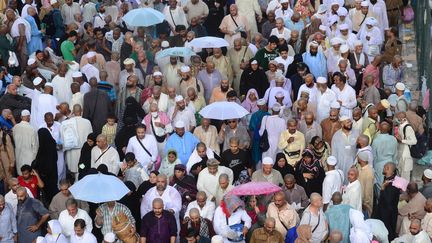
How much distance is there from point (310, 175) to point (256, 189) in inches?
58.3

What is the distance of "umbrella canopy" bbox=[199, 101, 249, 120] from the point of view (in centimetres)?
2150

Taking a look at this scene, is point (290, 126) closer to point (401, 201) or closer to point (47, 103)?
point (401, 201)

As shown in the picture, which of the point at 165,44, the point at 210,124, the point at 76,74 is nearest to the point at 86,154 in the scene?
the point at 76,74

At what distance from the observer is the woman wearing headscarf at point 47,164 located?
21203 mm

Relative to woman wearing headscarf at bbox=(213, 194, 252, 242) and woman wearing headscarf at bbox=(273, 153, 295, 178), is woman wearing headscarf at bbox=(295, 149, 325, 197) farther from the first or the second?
woman wearing headscarf at bbox=(213, 194, 252, 242)

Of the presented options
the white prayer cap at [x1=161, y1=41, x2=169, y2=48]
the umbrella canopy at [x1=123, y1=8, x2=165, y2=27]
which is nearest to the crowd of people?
the white prayer cap at [x1=161, y1=41, x2=169, y2=48]

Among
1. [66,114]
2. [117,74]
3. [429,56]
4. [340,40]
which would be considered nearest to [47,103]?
[66,114]

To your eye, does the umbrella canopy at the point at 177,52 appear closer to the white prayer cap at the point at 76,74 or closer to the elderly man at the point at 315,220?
the white prayer cap at the point at 76,74

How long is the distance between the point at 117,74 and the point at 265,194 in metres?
5.36

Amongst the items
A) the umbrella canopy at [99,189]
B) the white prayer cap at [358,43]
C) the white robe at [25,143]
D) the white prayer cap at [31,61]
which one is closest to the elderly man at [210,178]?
the umbrella canopy at [99,189]

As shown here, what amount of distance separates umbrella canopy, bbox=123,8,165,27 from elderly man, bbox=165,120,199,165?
4.01 m

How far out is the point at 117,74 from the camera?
24.0 metres

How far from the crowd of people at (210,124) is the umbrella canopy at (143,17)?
38 cm

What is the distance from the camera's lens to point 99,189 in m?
19.1
